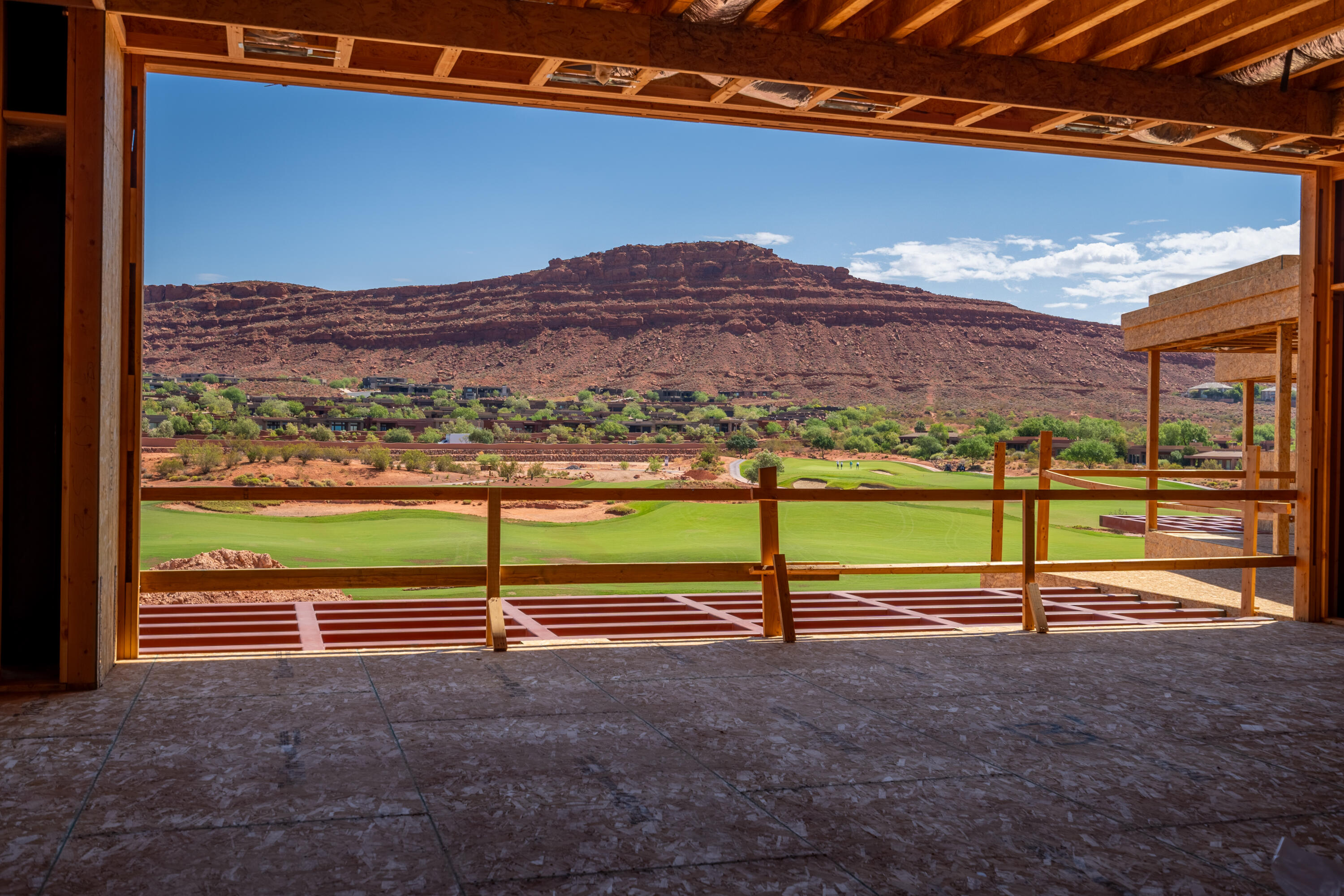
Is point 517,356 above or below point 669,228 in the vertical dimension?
below

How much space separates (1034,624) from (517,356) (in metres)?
77.0

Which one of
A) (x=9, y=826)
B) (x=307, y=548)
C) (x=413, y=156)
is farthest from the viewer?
(x=413, y=156)

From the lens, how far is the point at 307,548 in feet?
96.1

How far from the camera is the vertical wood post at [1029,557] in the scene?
637 centimetres

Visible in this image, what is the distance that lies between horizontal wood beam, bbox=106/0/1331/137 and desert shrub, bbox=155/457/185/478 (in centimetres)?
5074

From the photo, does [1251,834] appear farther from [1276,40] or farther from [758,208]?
[758,208]

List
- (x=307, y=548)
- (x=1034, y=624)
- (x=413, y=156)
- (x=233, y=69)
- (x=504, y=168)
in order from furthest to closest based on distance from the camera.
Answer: (x=504, y=168) < (x=413, y=156) < (x=307, y=548) < (x=1034, y=624) < (x=233, y=69)

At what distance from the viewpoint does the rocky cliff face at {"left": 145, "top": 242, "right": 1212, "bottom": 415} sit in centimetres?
7669

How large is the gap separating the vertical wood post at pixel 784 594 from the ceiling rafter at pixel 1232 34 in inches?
125

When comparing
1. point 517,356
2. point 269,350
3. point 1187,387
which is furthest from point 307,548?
point 1187,387

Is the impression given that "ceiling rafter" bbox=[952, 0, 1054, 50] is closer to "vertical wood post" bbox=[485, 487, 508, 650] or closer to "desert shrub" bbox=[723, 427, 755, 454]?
"vertical wood post" bbox=[485, 487, 508, 650]

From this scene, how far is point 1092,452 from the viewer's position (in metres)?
52.8

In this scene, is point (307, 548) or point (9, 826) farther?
point (307, 548)

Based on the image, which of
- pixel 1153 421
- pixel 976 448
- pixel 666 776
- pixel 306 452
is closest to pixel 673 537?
pixel 306 452
